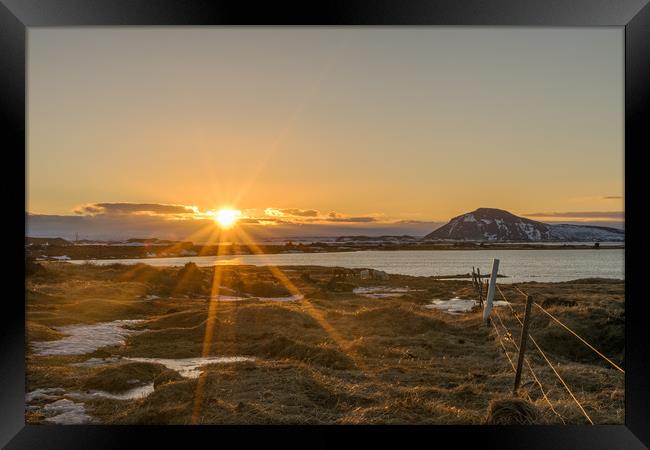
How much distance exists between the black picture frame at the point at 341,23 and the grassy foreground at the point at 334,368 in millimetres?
1206

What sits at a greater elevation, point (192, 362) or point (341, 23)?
point (341, 23)

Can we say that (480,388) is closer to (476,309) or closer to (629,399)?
(629,399)

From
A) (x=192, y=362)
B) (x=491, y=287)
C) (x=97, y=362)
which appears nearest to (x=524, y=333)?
(x=491, y=287)

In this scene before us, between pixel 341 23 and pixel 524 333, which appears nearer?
pixel 341 23

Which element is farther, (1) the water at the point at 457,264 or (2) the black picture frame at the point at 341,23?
(1) the water at the point at 457,264

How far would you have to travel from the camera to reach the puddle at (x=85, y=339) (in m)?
8.32

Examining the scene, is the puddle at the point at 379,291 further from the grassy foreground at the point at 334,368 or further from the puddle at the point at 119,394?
the puddle at the point at 119,394

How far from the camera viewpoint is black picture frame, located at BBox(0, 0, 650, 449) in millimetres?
2500

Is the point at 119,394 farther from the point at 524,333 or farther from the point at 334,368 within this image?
the point at 524,333

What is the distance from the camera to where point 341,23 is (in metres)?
2.56

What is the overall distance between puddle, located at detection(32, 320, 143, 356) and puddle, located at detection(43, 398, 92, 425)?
274 cm

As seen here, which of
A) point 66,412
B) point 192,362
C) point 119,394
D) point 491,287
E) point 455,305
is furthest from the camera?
point 455,305

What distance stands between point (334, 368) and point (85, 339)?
5.20 m

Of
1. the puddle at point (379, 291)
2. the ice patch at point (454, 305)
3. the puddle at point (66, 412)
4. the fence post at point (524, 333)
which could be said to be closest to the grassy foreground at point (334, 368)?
the puddle at point (66, 412)
